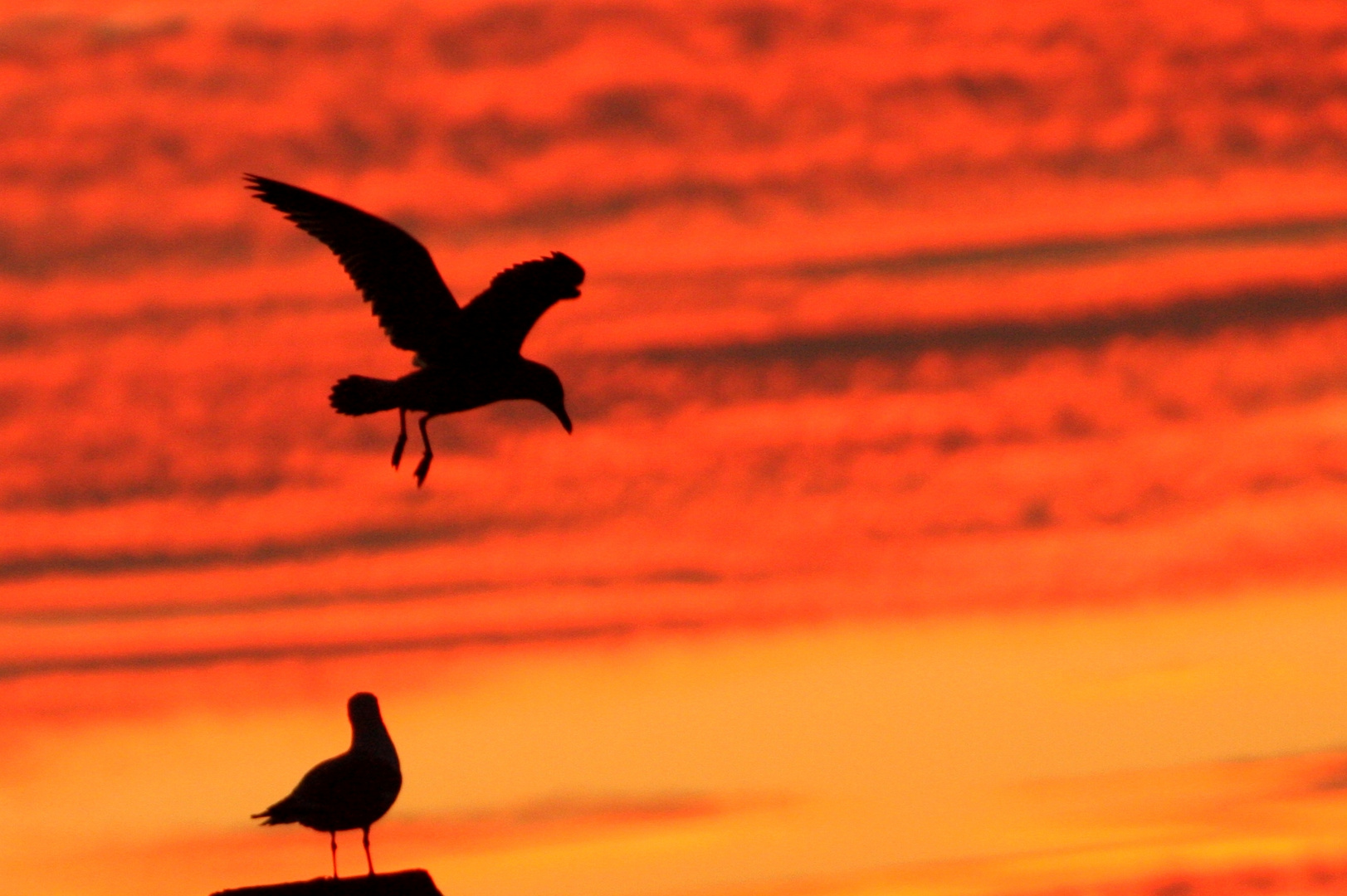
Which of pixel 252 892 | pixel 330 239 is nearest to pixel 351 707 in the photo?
pixel 330 239

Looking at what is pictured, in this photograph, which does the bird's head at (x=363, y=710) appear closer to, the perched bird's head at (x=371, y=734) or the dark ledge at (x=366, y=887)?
the perched bird's head at (x=371, y=734)

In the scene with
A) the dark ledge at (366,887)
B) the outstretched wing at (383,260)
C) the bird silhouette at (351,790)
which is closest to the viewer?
the dark ledge at (366,887)

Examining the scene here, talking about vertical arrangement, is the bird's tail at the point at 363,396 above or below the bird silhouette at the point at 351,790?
above

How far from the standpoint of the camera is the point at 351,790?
2727cm

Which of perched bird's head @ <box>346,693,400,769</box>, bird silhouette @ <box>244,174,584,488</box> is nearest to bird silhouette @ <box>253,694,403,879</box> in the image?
perched bird's head @ <box>346,693,400,769</box>

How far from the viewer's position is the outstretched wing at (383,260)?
1141 inches

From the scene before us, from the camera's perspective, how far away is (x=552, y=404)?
2895cm

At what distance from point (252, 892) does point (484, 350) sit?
969 cm

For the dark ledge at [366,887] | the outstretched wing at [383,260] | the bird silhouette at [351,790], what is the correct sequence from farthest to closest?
the outstretched wing at [383,260] < the bird silhouette at [351,790] < the dark ledge at [366,887]

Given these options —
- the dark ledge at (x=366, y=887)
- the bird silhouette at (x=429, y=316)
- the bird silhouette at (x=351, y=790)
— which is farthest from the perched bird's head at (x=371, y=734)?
the dark ledge at (x=366, y=887)

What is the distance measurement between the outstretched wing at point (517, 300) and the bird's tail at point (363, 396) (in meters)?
1.08

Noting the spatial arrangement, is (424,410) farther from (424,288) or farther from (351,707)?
(351,707)

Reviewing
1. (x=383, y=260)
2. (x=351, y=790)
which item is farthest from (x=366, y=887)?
(x=383, y=260)

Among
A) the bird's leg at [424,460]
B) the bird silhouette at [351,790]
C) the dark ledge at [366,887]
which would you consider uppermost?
the bird's leg at [424,460]
